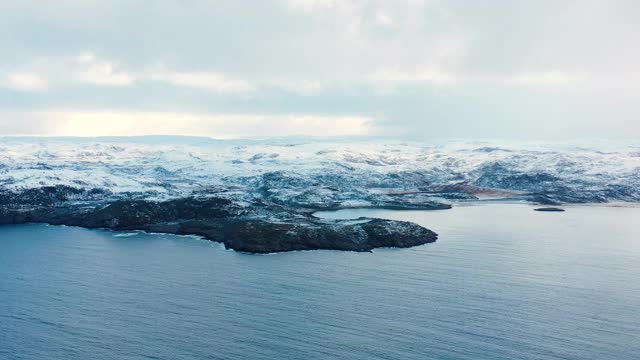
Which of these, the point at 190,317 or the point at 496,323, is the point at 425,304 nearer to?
the point at 496,323

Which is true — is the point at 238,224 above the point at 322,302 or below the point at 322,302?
above

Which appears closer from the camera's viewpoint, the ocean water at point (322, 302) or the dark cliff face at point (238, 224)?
the ocean water at point (322, 302)

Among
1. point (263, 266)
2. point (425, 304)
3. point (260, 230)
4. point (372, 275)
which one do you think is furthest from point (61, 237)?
point (425, 304)

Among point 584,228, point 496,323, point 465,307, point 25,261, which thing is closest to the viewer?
point 496,323

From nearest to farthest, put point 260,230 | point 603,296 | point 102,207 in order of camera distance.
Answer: point 603,296 < point 260,230 < point 102,207

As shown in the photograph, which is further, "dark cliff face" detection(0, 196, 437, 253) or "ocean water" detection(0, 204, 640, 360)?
"dark cliff face" detection(0, 196, 437, 253)

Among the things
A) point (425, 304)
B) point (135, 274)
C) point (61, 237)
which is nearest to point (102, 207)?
point (61, 237)

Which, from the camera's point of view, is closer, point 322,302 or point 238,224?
point 322,302

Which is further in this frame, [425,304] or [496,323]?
[425,304]
